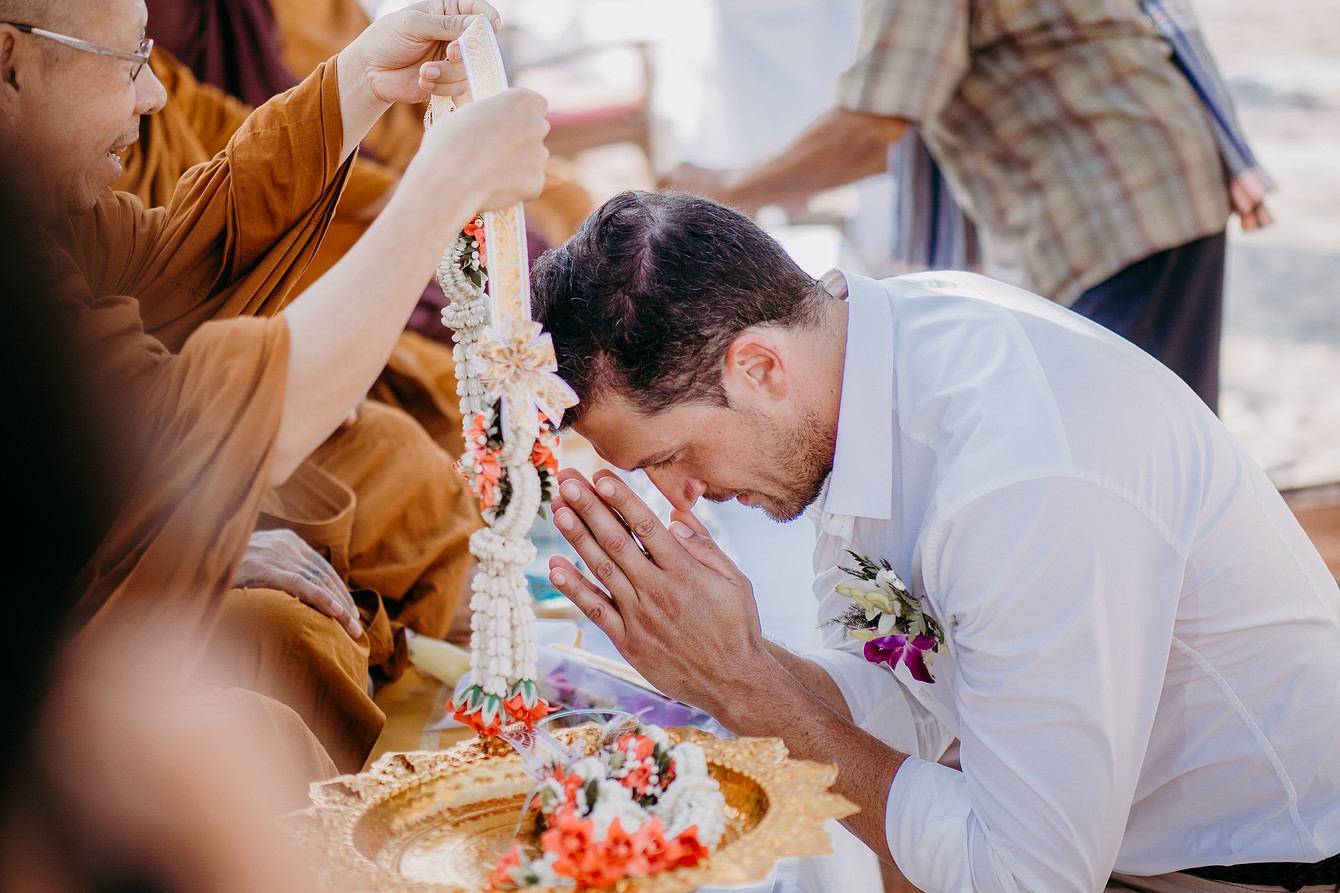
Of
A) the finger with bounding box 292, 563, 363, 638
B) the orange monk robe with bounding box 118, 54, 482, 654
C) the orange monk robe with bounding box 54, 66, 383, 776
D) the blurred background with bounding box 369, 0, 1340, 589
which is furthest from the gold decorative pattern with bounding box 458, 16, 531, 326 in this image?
the blurred background with bounding box 369, 0, 1340, 589

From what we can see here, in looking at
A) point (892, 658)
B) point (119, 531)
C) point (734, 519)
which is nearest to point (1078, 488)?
point (892, 658)

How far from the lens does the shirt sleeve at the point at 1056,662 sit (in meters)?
1.29

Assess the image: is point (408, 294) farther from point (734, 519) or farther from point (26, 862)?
point (734, 519)

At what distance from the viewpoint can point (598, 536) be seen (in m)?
1.42

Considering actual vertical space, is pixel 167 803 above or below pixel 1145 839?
above

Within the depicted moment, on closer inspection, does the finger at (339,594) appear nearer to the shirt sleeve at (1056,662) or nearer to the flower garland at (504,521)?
the flower garland at (504,521)

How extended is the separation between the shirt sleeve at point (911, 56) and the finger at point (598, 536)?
5.96 feet

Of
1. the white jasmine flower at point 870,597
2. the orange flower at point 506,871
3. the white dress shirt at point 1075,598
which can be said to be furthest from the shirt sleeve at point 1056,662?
the orange flower at point 506,871

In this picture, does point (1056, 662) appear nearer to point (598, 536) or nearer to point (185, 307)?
point (598, 536)

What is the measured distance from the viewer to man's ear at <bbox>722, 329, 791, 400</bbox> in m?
1.46

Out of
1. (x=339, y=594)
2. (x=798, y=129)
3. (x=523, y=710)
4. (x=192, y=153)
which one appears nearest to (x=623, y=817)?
(x=523, y=710)

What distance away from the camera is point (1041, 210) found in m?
3.03

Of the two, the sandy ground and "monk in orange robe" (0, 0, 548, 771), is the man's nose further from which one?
the sandy ground

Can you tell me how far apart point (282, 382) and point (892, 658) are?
854 millimetres
